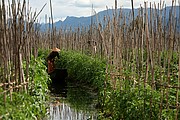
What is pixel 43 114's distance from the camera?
26.4ft

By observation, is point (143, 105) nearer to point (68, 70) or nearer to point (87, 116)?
point (87, 116)

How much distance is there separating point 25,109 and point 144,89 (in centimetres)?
200

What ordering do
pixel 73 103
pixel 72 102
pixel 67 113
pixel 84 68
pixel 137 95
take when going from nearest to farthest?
1. pixel 137 95
2. pixel 67 113
3. pixel 73 103
4. pixel 72 102
5. pixel 84 68

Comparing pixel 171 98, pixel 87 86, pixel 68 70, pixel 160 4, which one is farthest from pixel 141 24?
pixel 68 70

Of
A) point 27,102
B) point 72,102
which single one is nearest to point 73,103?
point 72,102

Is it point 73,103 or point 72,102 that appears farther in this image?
point 72,102

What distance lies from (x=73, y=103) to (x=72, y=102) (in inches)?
8.1

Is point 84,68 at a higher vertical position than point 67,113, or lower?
higher

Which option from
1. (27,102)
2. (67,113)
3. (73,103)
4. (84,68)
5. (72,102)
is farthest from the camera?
(84,68)

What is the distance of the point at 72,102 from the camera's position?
36.2 feet

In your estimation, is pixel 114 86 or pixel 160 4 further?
pixel 114 86

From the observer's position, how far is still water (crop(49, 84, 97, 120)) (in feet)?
29.8

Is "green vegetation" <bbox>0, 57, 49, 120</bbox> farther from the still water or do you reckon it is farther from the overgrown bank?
the overgrown bank

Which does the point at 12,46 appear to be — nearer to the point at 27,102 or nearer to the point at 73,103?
the point at 27,102
